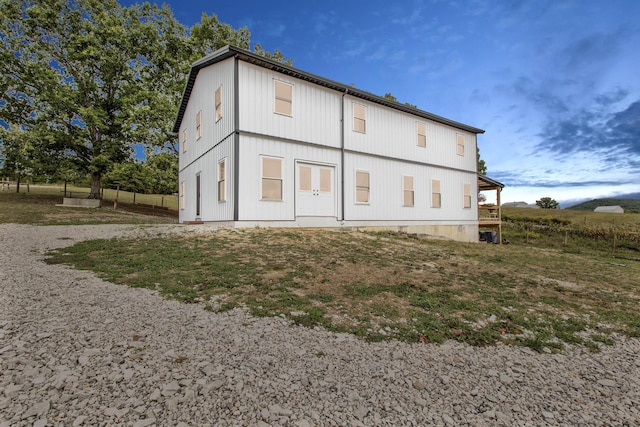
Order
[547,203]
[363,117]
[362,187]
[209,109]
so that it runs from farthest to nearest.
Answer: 1. [547,203]
2. [363,117]
3. [362,187]
4. [209,109]

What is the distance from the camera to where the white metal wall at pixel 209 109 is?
1197cm

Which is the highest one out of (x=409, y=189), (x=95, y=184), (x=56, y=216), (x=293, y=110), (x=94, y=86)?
(x=94, y=86)

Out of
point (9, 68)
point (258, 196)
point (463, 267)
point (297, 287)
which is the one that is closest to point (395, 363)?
point (297, 287)

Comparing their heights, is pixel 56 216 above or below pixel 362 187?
below

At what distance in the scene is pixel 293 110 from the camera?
12.7m

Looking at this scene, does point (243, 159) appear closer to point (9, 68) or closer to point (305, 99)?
point (305, 99)

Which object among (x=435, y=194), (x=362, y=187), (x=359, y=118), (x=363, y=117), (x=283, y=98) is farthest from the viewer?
(x=435, y=194)

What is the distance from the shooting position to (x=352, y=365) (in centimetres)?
303

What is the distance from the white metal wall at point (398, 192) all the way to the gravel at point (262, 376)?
1054cm

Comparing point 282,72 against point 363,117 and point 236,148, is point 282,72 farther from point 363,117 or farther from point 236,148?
point 363,117

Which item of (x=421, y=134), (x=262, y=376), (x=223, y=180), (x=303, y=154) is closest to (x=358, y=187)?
(x=303, y=154)

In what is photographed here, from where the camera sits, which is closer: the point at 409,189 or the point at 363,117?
the point at 363,117

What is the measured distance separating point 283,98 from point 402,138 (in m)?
6.98

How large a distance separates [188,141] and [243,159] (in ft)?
26.5
